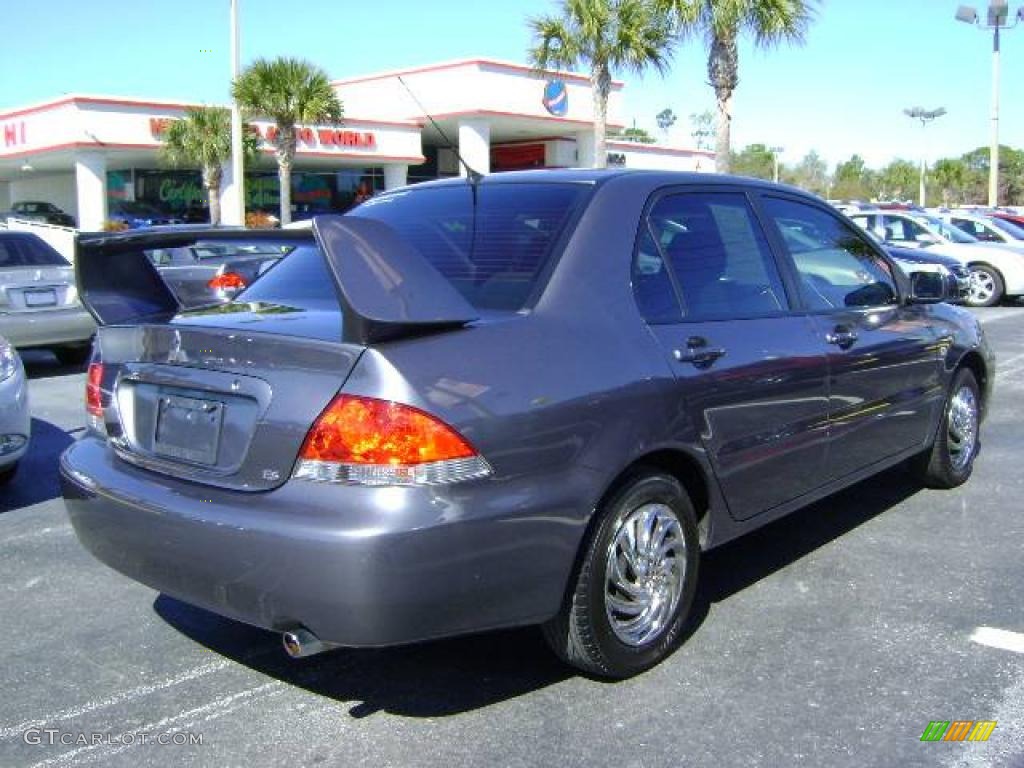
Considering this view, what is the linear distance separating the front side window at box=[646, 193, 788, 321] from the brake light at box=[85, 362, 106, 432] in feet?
6.54

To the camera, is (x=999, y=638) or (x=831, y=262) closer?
(x=999, y=638)

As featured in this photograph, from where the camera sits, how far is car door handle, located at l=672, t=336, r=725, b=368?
12.0ft

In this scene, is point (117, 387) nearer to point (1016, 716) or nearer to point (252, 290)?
point (252, 290)

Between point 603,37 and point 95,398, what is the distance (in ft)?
72.6

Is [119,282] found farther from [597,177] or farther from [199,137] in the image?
[199,137]

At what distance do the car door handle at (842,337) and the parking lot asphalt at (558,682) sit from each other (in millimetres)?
989

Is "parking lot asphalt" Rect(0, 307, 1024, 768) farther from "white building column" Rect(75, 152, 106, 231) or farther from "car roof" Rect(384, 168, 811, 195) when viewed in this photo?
"white building column" Rect(75, 152, 106, 231)

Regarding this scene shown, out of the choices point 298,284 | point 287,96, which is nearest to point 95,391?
point 298,284

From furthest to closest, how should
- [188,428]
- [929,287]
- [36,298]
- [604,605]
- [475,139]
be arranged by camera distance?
[475,139]
[36,298]
[929,287]
[604,605]
[188,428]

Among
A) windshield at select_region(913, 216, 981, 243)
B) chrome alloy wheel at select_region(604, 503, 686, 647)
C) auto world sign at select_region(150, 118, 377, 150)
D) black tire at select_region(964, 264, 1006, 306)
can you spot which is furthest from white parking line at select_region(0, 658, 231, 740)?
auto world sign at select_region(150, 118, 377, 150)

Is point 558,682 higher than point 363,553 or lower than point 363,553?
lower

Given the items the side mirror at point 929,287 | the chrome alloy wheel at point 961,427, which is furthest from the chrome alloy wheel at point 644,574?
the chrome alloy wheel at point 961,427

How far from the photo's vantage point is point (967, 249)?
61.4ft

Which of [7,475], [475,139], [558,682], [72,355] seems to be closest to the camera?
[558,682]
